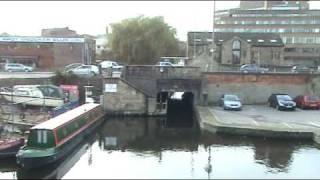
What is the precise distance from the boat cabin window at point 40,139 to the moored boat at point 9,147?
909mm

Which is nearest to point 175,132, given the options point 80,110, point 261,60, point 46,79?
point 80,110

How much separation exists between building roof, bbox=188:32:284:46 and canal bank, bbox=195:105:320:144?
1407 inches

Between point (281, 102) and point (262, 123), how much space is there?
8.44m

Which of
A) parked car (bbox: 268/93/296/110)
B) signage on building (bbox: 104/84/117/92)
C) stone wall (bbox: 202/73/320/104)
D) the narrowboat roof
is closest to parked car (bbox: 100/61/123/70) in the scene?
signage on building (bbox: 104/84/117/92)

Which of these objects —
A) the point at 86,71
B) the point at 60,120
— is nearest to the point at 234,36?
the point at 86,71

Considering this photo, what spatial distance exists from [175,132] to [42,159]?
14104mm

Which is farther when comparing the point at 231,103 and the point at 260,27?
the point at 260,27

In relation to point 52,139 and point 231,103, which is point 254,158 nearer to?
point 52,139

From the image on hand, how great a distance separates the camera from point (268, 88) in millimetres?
47719

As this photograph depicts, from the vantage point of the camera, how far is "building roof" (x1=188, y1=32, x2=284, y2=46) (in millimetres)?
78444

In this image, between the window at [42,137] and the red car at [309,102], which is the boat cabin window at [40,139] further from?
the red car at [309,102]

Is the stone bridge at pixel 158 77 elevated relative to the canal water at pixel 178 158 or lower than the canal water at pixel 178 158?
elevated

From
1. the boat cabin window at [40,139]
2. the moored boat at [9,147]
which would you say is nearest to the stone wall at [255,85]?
the boat cabin window at [40,139]

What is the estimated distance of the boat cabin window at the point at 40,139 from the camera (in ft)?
87.0
